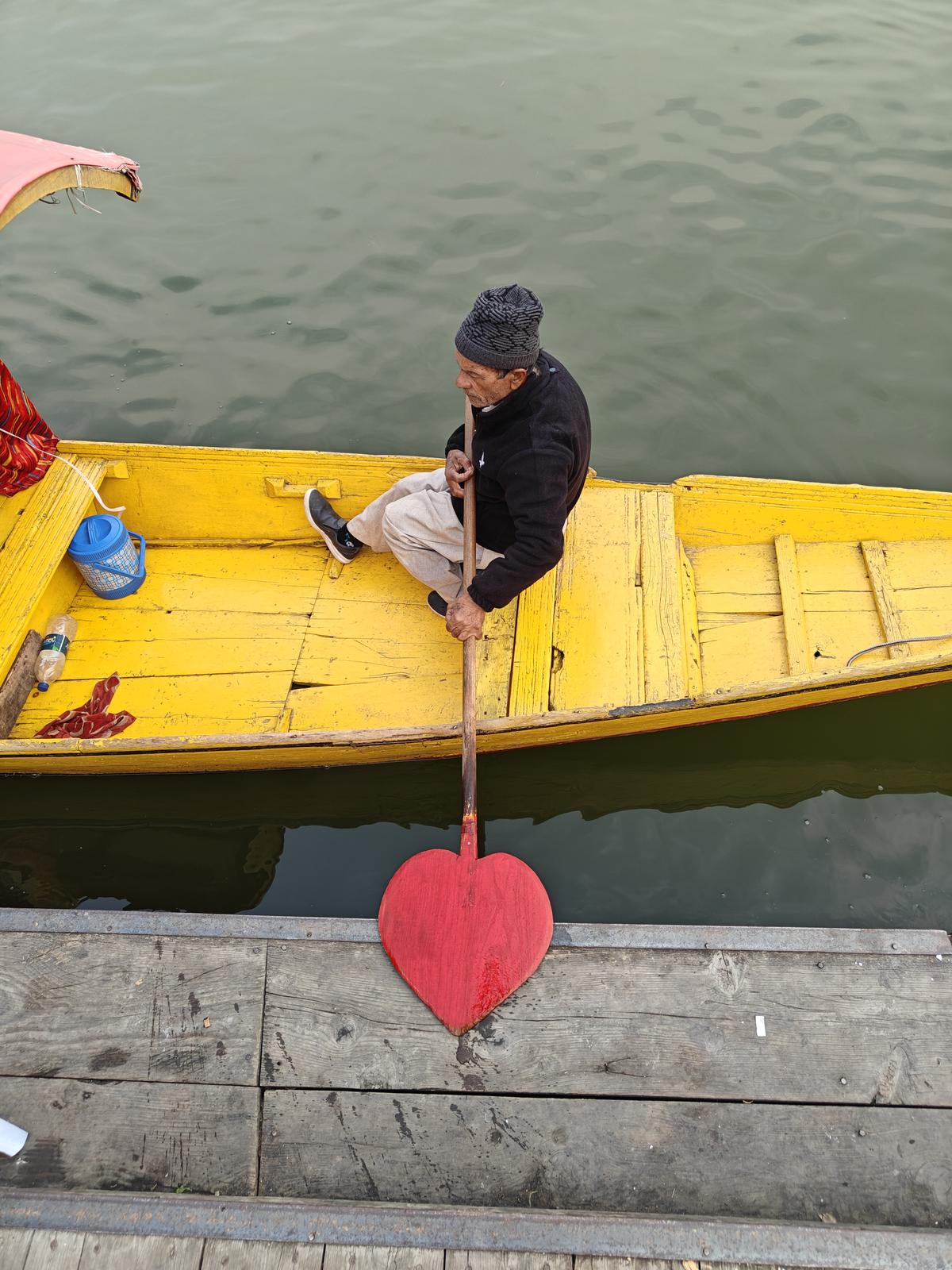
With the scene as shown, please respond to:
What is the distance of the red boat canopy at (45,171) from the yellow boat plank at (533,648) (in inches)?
119

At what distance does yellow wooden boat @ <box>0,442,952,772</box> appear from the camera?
4.49 m

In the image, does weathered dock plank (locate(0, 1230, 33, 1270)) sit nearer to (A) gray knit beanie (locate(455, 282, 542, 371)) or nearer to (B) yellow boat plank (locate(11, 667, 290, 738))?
(B) yellow boat plank (locate(11, 667, 290, 738))

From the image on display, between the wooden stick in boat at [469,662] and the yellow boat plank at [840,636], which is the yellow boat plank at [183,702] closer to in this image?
the wooden stick in boat at [469,662]

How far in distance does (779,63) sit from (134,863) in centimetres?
1066

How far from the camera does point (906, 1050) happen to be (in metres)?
3.34

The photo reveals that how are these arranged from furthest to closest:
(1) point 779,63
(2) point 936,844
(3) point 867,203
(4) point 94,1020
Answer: (1) point 779,63 < (3) point 867,203 < (2) point 936,844 < (4) point 94,1020

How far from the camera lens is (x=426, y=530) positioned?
4820mm

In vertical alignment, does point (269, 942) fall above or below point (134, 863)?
above

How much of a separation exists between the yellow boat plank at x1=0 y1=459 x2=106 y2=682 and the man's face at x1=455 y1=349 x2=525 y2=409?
108 inches

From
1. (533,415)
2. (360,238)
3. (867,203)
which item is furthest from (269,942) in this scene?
(867,203)

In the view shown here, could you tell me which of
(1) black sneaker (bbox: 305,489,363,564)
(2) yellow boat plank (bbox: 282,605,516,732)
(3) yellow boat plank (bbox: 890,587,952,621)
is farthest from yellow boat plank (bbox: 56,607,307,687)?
(3) yellow boat plank (bbox: 890,587,952,621)

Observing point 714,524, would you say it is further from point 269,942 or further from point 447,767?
point 269,942

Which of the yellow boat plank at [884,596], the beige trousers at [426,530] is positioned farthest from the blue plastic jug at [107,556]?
the yellow boat plank at [884,596]

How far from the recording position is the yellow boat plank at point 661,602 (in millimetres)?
4484
